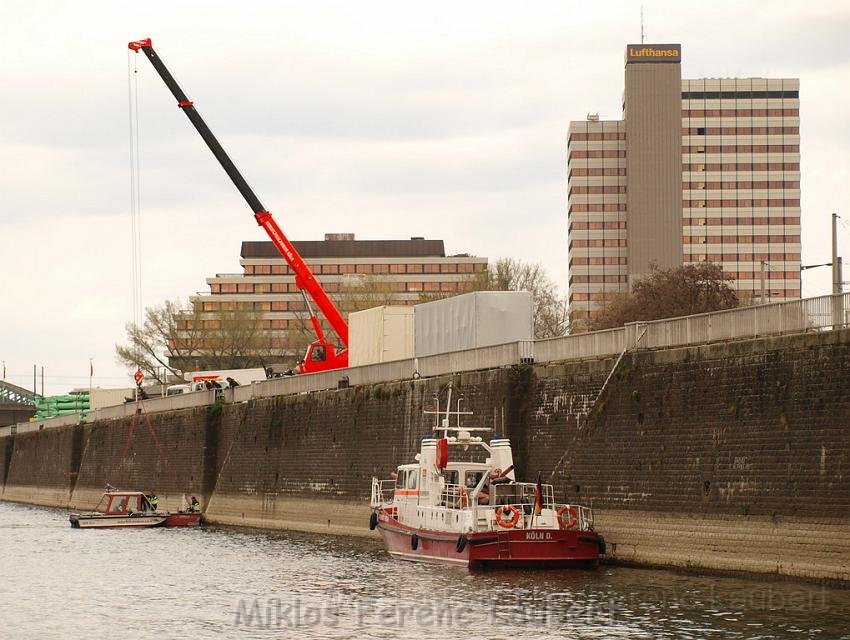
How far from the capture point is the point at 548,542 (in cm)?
3862

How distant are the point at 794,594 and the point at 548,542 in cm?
802

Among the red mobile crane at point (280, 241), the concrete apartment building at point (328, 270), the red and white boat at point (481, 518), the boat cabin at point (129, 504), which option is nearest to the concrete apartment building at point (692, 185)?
the concrete apartment building at point (328, 270)

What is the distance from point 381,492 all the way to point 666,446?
14.9 meters

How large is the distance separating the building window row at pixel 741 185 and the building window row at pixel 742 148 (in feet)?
10.3

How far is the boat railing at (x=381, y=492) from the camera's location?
160ft

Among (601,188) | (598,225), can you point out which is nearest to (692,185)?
(601,188)

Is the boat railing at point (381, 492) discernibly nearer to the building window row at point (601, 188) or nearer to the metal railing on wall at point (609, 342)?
the metal railing on wall at point (609, 342)

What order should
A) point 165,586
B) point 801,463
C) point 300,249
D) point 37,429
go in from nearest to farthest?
1. point 801,463
2. point 165,586
3. point 37,429
4. point 300,249

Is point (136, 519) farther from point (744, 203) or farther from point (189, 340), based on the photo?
point (744, 203)

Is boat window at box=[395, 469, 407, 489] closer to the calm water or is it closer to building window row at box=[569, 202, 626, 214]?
the calm water

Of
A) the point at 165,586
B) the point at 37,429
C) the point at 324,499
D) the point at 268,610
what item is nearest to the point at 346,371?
the point at 324,499

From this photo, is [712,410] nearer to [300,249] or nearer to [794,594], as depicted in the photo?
[794,594]

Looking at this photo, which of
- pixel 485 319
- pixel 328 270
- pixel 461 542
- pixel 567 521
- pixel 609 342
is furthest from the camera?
pixel 328 270

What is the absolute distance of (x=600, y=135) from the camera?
5974 inches
